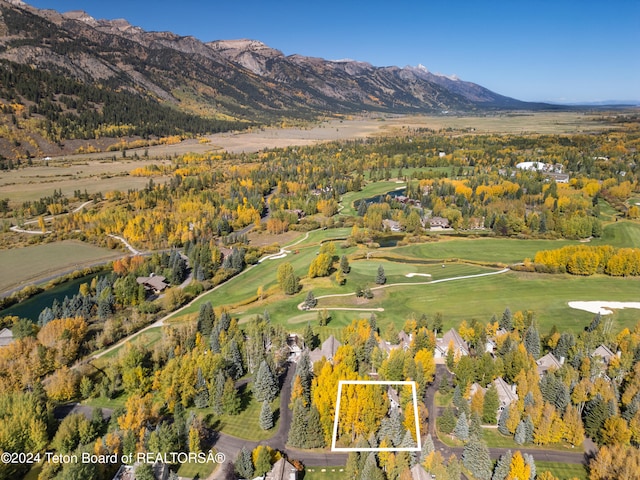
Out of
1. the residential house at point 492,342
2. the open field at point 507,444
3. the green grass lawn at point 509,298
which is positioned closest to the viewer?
the open field at point 507,444

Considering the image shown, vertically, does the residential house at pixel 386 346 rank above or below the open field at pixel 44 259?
below

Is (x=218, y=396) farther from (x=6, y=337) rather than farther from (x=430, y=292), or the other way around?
(x=430, y=292)

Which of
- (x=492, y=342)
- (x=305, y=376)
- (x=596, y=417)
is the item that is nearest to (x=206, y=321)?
(x=305, y=376)

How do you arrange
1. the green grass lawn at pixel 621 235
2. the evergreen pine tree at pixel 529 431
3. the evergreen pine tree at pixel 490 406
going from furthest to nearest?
the green grass lawn at pixel 621 235 < the evergreen pine tree at pixel 490 406 < the evergreen pine tree at pixel 529 431

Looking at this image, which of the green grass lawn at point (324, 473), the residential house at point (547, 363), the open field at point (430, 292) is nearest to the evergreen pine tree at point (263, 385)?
the green grass lawn at point (324, 473)

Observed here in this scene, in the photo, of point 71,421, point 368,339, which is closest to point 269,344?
point 368,339

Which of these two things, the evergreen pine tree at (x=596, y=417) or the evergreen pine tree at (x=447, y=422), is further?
the evergreen pine tree at (x=447, y=422)

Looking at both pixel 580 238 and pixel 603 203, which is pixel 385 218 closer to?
pixel 580 238

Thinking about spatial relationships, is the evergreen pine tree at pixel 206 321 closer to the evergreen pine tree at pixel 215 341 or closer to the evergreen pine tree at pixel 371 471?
the evergreen pine tree at pixel 215 341
